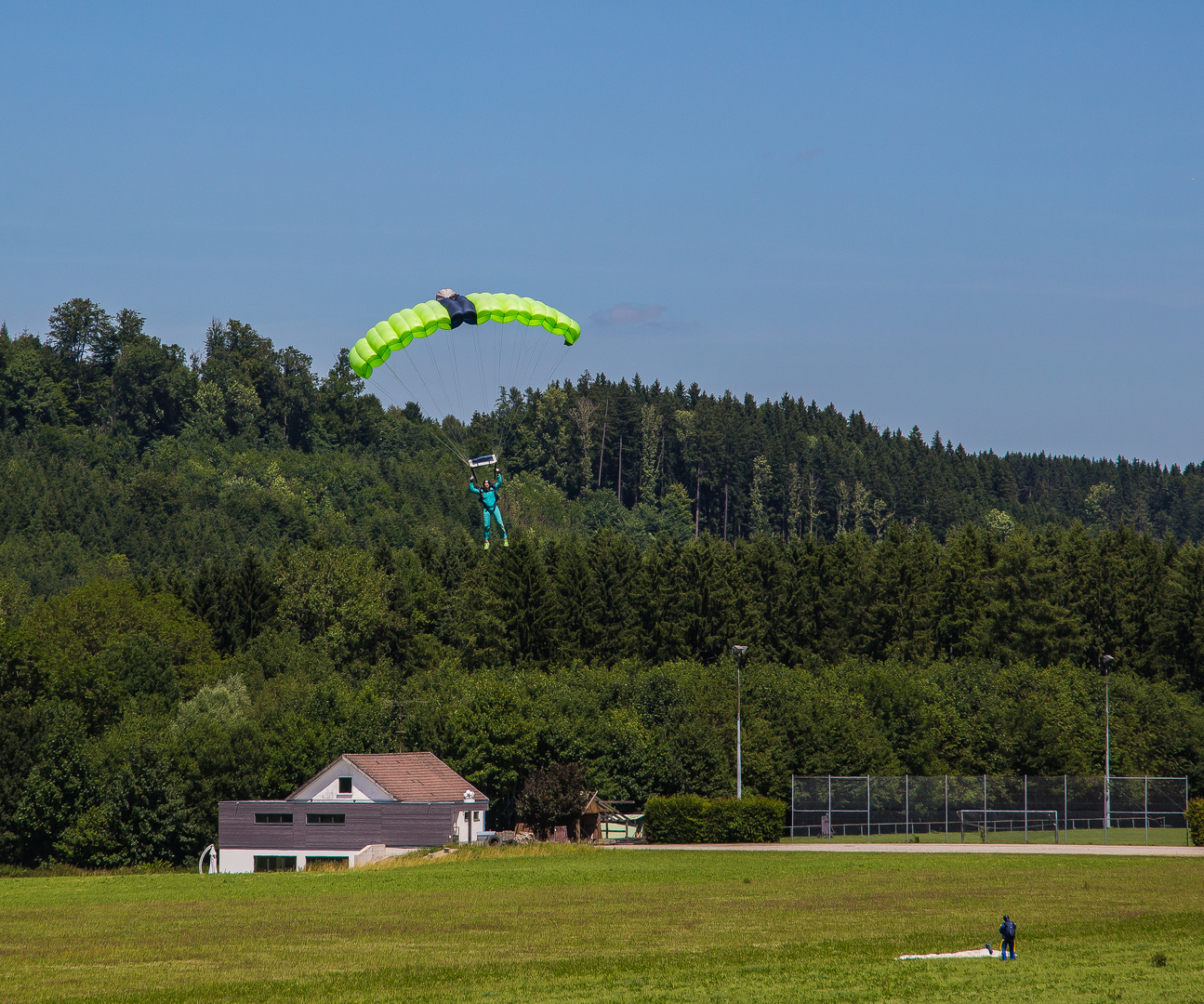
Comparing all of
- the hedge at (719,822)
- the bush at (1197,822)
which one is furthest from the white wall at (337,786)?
the bush at (1197,822)

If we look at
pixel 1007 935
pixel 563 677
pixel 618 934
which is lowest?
pixel 618 934

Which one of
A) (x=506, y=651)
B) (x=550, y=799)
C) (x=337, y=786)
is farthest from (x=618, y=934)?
(x=506, y=651)

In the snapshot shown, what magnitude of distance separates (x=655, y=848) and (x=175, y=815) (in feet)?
70.4

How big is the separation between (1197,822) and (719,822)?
58.3 feet

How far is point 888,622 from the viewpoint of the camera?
10438cm

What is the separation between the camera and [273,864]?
56.1 meters

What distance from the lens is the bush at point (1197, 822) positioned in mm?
51500

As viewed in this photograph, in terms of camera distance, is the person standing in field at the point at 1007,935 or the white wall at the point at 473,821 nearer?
the person standing in field at the point at 1007,935

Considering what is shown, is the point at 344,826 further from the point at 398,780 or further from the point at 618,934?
the point at 618,934

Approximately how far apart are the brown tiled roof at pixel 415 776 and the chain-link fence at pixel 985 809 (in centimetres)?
1406

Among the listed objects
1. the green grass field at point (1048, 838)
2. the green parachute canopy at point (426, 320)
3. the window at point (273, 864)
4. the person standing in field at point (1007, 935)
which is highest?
the green parachute canopy at point (426, 320)

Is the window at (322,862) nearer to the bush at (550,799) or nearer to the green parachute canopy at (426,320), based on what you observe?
the bush at (550,799)

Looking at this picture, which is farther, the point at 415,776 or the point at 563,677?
the point at 563,677

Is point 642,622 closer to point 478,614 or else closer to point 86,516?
point 478,614
